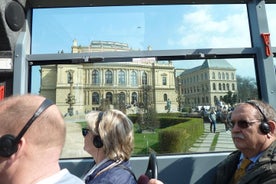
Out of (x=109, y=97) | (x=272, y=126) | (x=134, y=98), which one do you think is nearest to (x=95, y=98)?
(x=109, y=97)

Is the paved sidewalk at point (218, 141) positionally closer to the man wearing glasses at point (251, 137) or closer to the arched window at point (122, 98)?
the man wearing glasses at point (251, 137)

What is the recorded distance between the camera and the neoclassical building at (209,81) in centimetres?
238

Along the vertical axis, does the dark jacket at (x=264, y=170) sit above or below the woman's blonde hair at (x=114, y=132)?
below

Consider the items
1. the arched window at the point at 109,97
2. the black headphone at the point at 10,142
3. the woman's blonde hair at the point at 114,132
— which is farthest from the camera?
the arched window at the point at 109,97

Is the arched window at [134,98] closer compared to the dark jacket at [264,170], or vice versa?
the dark jacket at [264,170]

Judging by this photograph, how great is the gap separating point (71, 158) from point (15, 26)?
3.86 ft

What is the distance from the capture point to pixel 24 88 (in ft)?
7.22

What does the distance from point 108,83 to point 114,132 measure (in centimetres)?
67

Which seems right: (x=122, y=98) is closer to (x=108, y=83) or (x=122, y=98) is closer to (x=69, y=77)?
(x=108, y=83)

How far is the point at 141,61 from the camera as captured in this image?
2.29m

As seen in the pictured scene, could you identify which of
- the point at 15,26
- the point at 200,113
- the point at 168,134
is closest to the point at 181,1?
the point at 200,113

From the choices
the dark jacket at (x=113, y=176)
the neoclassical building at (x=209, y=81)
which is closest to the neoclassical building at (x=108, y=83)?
the neoclassical building at (x=209, y=81)

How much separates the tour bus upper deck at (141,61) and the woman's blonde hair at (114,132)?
15.1 inches

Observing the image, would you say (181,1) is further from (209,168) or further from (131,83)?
(209,168)
